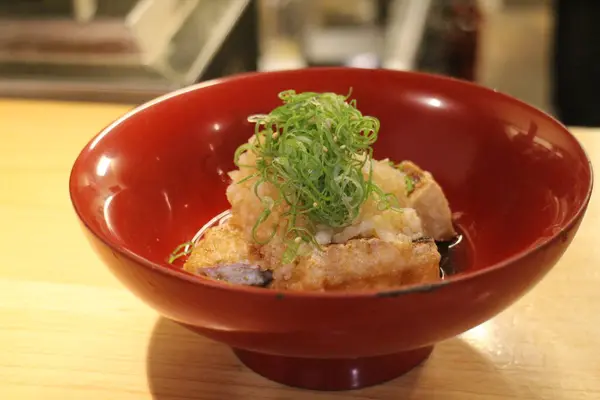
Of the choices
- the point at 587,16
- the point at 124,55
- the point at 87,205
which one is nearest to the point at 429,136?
the point at 87,205

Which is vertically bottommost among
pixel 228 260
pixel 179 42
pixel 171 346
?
pixel 179 42

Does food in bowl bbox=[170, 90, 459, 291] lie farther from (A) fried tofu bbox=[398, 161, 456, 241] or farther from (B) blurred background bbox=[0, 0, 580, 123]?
(B) blurred background bbox=[0, 0, 580, 123]

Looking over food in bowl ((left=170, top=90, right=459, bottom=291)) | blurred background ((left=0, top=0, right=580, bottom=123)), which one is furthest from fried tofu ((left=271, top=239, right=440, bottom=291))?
blurred background ((left=0, top=0, right=580, bottom=123))

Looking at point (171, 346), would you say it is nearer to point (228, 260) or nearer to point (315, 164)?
point (228, 260)

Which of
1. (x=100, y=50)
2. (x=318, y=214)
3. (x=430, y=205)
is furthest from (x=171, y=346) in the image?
(x=100, y=50)

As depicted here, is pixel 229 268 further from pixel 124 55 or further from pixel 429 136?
pixel 124 55

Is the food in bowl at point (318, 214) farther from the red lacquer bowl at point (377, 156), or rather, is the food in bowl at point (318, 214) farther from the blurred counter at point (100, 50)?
the blurred counter at point (100, 50)
